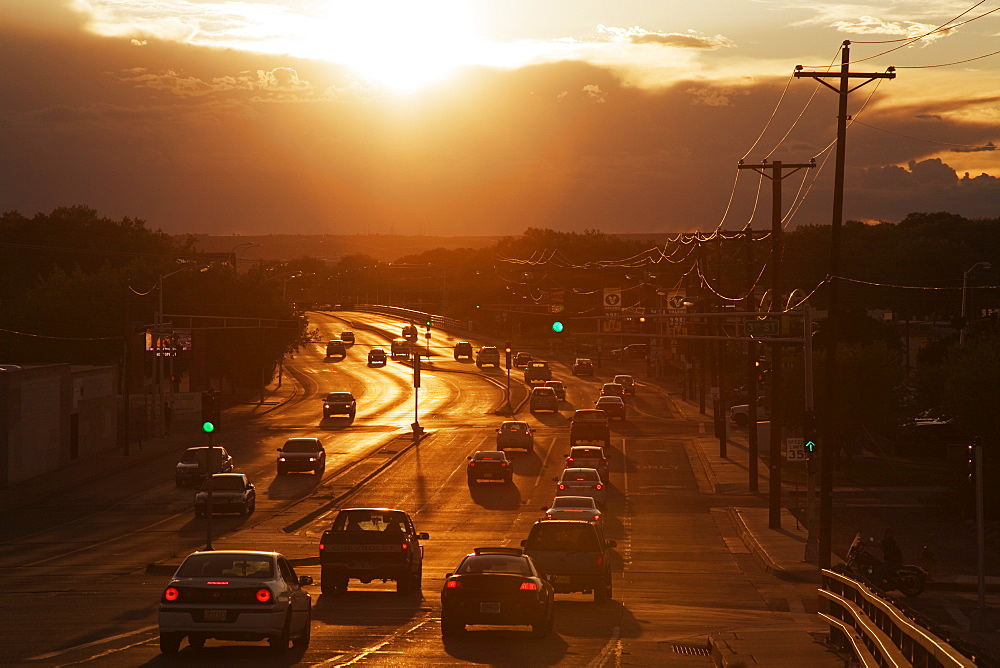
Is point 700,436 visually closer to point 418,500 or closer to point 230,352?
point 418,500

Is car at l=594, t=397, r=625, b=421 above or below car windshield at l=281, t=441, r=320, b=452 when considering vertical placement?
below

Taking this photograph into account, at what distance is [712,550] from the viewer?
3712 centimetres

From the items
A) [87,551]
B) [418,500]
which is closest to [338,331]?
[418,500]

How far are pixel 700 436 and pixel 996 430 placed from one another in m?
31.9

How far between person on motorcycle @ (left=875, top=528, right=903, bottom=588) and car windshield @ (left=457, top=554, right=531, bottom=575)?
12430 mm

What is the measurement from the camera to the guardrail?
32.2 feet

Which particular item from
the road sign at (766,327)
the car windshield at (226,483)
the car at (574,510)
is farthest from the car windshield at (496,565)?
the car windshield at (226,483)

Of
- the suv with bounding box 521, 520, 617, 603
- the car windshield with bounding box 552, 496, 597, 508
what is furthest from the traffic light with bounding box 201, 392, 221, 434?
the suv with bounding box 521, 520, 617, 603

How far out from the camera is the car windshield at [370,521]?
84.0 ft

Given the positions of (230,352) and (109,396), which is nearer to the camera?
(109,396)

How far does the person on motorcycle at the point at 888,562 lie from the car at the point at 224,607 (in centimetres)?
1665

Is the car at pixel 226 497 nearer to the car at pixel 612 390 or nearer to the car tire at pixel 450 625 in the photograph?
the car tire at pixel 450 625

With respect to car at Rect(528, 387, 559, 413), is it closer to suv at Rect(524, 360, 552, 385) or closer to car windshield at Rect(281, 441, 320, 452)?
suv at Rect(524, 360, 552, 385)

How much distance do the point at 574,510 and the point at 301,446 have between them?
26.0 metres
